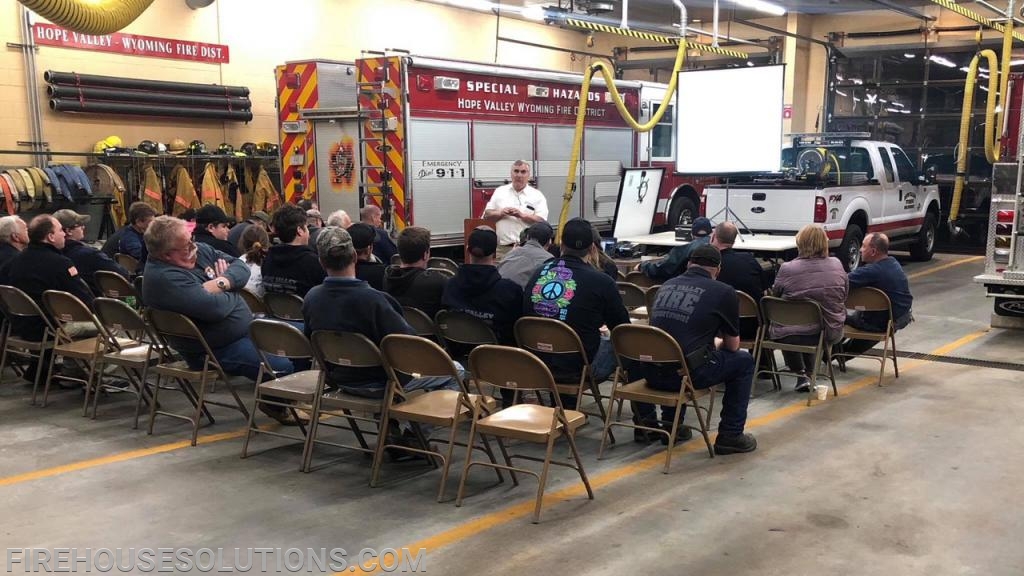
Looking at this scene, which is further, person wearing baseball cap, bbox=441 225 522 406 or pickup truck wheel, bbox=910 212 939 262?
pickup truck wheel, bbox=910 212 939 262

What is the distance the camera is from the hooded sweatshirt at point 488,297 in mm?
5668

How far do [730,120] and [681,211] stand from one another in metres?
3.88

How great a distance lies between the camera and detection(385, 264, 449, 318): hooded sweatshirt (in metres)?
A: 5.96

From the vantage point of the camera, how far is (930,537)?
13.6 feet

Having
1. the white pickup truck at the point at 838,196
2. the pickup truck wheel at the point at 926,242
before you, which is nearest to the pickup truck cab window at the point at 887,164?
the white pickup truck at the point at 838,196

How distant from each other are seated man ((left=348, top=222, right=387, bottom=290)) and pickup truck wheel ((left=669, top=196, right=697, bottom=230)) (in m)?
8.76

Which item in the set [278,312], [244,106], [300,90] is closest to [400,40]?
[244,106]

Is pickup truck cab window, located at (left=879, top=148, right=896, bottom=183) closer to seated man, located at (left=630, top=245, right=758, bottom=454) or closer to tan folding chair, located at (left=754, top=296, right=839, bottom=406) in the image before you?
tan folding chair, located at (left=754, top=296, right=839, bottom=406)

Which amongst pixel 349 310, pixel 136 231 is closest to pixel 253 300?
pixel 349 310

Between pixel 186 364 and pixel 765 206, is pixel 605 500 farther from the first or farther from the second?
pixel 765 206

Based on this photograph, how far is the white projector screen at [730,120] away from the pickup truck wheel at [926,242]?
527 centimetres

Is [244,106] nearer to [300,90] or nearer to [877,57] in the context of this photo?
[300,90]

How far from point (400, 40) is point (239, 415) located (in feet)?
43.0

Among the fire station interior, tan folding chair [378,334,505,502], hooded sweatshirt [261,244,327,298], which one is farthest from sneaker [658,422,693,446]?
hooded sweatshirt [261,244,327,298]
